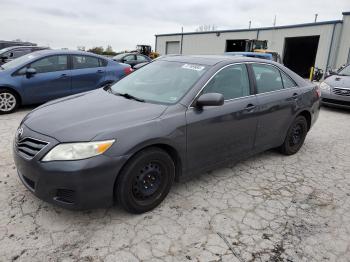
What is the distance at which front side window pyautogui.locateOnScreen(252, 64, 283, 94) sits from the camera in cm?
406

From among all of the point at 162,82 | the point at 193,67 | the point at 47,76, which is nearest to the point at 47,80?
the point at 47,76

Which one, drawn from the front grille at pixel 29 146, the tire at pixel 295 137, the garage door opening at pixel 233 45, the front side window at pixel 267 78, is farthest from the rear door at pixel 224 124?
the garage door opening at pixel 233 45

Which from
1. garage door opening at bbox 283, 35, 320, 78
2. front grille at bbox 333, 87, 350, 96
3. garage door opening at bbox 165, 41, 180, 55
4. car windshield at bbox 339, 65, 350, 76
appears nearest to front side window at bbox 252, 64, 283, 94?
front grille at bbox 333, 87, 350, 96

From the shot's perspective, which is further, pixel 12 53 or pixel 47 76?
pixel 12 53

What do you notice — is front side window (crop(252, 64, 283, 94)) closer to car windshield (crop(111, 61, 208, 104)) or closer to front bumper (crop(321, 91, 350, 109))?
car windshield (crop(111, 61, 208, 104))

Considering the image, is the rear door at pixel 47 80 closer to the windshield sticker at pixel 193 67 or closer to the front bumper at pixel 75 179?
the windshield sticker at pixel 193 67

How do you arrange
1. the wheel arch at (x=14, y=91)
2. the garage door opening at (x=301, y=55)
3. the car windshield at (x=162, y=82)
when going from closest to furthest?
the car windshield at (x=162, y=82)
the wheel arch at (x=14, y=91)
the garage door opening at (x=301, y=55)

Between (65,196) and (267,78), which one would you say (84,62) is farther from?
(65,196)

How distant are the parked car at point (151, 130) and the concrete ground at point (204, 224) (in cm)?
29

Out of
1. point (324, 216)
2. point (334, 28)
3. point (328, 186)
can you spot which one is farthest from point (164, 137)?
point (334, 28)

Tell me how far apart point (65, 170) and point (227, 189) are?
6.48 ft

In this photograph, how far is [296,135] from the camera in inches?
195

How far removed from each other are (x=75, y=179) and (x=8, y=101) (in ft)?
17.2

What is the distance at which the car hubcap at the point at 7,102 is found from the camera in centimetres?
668
